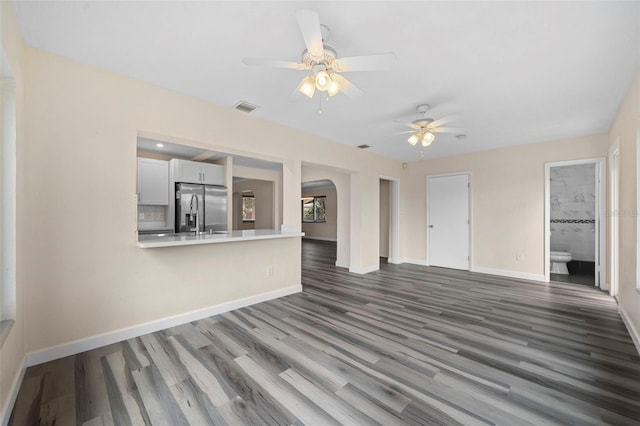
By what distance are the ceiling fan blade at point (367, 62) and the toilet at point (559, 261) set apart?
5.53m

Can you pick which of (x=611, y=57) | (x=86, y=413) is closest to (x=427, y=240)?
(x=611, y=57)

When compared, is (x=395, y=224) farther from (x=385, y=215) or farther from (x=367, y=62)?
(x=367, y=62)

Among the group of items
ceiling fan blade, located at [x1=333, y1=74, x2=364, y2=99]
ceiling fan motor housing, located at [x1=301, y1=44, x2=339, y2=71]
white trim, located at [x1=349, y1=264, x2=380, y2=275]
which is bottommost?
white trim, located at [x1=349, y1=264, x2=380, y2=275]

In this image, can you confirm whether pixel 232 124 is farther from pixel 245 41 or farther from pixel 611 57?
pixel 611 57

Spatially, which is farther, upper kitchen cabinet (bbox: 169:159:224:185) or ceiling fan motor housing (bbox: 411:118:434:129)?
upper kitchen cabinet (bbox: 169:159:224:185)

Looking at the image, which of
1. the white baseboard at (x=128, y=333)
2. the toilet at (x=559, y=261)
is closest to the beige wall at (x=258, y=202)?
the white baseboard at (x=128, y=333)

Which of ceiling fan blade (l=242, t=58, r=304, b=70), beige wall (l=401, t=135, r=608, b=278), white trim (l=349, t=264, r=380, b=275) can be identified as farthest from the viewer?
white trim (l=349, t=264, r=380, b=275)

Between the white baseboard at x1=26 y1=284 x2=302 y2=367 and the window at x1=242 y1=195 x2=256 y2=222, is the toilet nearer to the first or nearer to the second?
the white baseboard at x1=26 y1=284 x2=302 y2=367

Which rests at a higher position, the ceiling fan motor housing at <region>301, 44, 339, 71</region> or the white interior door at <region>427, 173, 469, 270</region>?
the ceiling fan motor housing at <region>301, 44, 339, 71</region>

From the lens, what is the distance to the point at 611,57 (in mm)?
2152

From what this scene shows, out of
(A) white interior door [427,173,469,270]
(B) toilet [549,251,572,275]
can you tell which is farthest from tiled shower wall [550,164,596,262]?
(A) white interior door [427,173,469,270]

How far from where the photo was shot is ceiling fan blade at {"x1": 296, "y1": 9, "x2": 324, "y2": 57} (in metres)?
1.42

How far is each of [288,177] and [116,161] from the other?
2.05m

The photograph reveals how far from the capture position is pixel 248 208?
36.6ft
